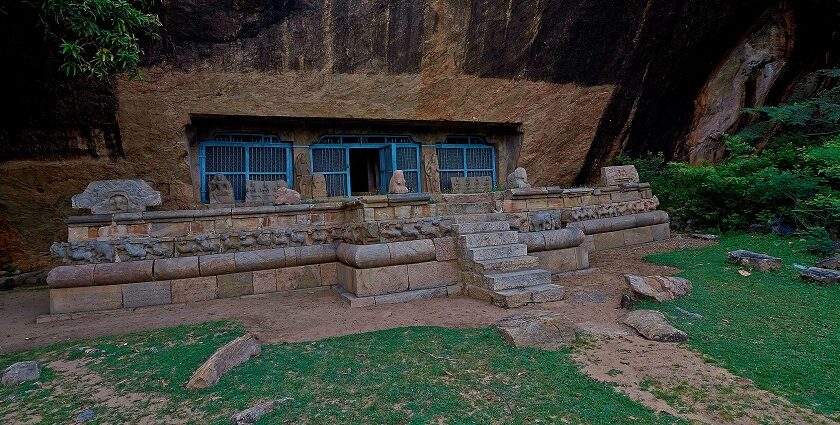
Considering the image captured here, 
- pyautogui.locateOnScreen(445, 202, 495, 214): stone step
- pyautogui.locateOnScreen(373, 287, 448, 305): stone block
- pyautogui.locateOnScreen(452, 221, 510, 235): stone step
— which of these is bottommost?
pyautogui.locateOnScreen(373, 287, 448, 305): stone block

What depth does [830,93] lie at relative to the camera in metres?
10.3

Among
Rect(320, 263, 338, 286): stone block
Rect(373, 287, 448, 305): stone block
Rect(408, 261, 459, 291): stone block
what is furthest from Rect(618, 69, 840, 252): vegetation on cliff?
Rect(320, 263, 338, 286): stone block

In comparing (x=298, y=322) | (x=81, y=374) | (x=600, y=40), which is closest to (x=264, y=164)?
(x=298, y=322)

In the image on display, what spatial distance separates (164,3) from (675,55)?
494 inches

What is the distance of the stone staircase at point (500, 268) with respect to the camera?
5031mm

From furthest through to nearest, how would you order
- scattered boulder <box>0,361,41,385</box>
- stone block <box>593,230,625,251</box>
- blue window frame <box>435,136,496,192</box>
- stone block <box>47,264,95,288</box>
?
blue window frame <box>435,136,496,192</box>, stone block <box>593,230,625,251</box>, stone block <box>47,264,95,288</box>, scattered boulder <box>0,361,41,385</box>

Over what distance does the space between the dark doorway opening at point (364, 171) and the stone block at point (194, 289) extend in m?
6.84

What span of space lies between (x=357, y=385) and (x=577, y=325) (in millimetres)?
2299

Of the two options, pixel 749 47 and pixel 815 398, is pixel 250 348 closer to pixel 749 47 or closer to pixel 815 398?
pixel 815 398

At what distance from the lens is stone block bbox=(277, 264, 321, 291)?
629cm

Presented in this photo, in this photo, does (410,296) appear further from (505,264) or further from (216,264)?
(216,264)

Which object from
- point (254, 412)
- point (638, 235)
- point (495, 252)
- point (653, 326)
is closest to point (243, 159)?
point (495, 252)

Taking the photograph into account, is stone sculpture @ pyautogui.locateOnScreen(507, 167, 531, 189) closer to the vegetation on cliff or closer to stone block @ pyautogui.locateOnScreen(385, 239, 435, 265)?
stone block @ pyautogui.locateOnScreen(385, 239, 435, 265)

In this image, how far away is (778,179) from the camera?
820 cm
